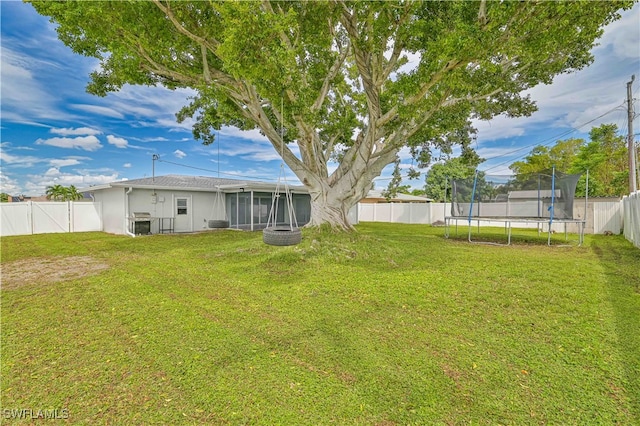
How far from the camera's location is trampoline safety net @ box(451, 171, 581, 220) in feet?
32.3

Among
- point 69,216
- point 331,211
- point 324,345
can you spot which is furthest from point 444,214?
point 69,216

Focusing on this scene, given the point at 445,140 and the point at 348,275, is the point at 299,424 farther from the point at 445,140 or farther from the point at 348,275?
the point at 445,140

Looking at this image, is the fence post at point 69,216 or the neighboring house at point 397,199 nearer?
the fence post at point 69,216

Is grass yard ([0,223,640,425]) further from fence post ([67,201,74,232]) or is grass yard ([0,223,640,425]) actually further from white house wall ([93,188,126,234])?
fence post ([67,201,74,232])

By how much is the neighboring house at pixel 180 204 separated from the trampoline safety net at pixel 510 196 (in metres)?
8.23

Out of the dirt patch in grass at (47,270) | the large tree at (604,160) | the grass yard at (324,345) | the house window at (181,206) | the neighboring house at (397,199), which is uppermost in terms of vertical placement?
the large tree at (604,160)

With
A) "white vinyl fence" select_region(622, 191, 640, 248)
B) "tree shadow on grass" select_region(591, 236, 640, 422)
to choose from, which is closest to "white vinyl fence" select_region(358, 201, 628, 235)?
"white vinyl fence" select_region(622, 191, 640, 248)

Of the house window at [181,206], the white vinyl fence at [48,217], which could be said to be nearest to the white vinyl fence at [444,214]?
the house window at [181,206]

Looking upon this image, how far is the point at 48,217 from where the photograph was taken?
13578 millimetres

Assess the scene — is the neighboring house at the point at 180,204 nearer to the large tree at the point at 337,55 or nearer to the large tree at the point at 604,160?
the large tree at the point at 337,55

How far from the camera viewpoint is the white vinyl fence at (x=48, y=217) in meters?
12.8

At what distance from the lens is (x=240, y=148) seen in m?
25.3

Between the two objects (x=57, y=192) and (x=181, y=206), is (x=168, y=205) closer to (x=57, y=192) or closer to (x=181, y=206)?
(x=181, y=206)

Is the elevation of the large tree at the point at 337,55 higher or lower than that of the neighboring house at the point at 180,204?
higher
